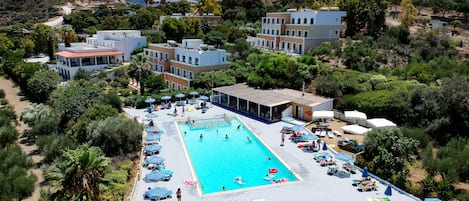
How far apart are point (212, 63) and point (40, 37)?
43651mm

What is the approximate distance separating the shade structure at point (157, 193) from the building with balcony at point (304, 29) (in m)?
36.1

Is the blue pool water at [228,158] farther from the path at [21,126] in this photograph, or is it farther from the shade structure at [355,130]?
the path at [21,126]

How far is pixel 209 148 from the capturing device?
28.5 m

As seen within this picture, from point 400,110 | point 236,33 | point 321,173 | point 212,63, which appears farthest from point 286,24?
point 321,173

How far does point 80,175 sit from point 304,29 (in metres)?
42.5

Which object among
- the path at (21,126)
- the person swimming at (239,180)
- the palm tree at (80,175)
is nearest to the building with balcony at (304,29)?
the person swimming at (239,180)

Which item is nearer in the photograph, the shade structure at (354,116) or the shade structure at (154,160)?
the shade structure at (154,160)

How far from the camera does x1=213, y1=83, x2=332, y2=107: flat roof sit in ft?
115

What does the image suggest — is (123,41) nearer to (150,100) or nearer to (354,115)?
(150,100)

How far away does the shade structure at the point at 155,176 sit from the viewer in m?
21.5

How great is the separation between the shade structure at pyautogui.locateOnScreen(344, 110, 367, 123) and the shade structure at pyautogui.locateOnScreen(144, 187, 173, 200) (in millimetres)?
18853

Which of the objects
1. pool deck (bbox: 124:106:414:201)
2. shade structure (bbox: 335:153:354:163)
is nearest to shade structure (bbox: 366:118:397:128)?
A: shade structure (bbox: 335:153:354:163)

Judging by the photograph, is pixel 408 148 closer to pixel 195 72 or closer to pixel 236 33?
pixel 195 72

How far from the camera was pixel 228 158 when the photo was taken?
2633 centimetres
